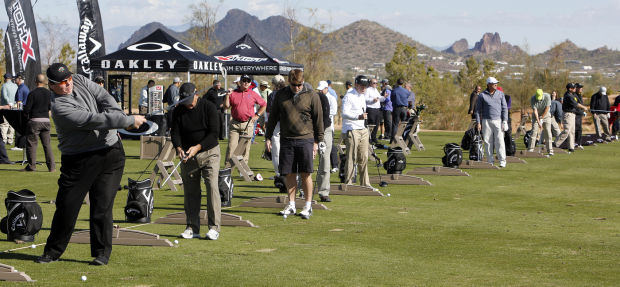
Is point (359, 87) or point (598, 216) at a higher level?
point (359, 87)

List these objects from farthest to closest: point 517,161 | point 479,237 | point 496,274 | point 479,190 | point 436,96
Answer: point 436,96
point 517,161
point 479,190
point 479,237
point 496,274

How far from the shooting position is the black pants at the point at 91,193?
8.73m

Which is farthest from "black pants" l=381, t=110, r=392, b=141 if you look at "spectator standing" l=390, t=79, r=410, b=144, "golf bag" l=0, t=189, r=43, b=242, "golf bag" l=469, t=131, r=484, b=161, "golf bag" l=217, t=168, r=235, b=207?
"golf bag" l=0, t=189, r=43, b=242

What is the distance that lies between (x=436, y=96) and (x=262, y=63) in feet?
85.7

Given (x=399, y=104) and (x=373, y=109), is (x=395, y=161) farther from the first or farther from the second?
(x=399, y=104)

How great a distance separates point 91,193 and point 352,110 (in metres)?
7.36

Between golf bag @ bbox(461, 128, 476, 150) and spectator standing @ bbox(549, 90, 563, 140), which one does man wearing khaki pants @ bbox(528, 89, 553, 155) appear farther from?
golf bag @ bbox(461, 128, 476, 150)

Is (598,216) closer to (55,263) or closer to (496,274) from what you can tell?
(496,274)

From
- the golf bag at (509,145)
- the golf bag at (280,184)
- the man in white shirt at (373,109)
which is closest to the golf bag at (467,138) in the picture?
the golf bag at (509,145)

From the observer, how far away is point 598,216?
13086 millimetres

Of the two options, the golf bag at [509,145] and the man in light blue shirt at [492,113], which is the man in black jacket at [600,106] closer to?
the golf bag at [509,145]

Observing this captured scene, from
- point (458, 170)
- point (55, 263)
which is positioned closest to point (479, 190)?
point (458, 170)

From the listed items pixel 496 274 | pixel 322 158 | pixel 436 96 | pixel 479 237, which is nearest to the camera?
pixel 496 274

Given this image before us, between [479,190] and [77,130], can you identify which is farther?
[479,190]
